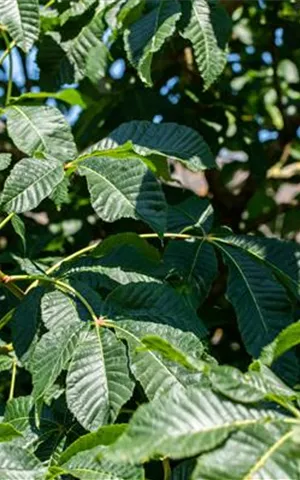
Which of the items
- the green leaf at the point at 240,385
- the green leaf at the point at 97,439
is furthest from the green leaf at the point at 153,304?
the green leaf at the point at 240,385

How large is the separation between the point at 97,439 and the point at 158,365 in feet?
0.37

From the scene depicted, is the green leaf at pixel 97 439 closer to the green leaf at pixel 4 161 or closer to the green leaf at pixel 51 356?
the green leaf at pixel 51 356

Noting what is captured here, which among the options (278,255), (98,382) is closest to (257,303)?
(278,255)

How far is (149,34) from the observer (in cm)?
131

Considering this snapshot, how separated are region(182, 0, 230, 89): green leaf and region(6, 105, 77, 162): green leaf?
0.71ft

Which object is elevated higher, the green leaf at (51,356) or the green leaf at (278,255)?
the green leaf at (51,356)

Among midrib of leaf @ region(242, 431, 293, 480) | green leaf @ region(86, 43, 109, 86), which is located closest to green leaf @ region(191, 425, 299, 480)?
midrib of leaf @ region(242, 431, 293, 480)

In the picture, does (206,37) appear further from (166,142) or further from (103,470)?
(103,470)

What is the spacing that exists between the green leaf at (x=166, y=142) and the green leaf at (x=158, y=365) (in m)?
0.33

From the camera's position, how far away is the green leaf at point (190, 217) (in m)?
1.40

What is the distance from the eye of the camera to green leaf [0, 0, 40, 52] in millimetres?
1313

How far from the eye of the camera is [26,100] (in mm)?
1616

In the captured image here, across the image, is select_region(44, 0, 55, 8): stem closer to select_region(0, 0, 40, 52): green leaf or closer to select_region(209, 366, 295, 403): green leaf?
select_region(0, 0, 40, 52): green leaf

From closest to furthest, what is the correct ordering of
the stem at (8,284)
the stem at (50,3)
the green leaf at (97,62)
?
the stem at (8,284), the stem at (50,3), the green leaf at (97,62)
